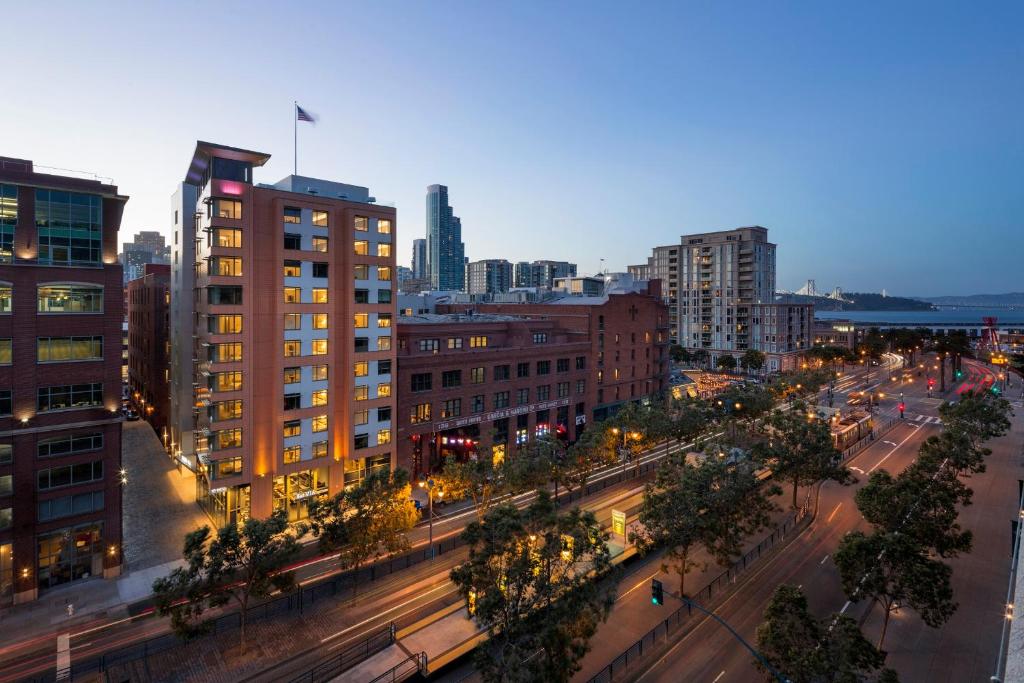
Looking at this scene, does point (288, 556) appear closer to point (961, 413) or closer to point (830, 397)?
point (961, 413)

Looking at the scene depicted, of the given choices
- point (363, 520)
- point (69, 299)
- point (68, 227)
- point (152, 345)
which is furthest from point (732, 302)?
point (69, 299)

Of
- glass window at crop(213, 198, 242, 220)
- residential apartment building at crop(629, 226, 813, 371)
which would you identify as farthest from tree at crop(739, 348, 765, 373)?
glass window at crop(213, 198, 242, 220)

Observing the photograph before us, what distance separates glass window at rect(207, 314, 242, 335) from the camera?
4781cm

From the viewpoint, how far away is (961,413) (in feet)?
207

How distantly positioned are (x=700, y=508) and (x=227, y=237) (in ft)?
157

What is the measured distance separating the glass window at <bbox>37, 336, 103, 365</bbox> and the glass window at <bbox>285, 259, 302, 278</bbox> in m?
16.3

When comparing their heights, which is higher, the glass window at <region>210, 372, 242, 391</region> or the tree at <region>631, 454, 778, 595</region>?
the glass window at <region>210, 372, 242, 391</region>

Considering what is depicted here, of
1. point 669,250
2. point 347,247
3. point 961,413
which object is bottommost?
point 961,413

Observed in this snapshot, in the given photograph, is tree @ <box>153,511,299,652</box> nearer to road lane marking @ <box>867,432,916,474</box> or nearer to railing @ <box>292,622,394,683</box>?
railing @ <box>292,622,394,683</box>

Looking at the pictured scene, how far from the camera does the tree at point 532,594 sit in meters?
23.6

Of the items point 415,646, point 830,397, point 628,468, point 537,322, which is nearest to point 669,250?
point 830,397

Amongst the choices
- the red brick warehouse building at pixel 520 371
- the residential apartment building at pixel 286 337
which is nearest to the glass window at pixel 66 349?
the residential apartment building at pixel 286 337

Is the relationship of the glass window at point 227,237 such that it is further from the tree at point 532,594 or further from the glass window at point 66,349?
the tree at point 532,594

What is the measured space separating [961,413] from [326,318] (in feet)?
252
